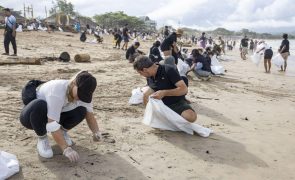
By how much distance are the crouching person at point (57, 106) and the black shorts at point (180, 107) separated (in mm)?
1509

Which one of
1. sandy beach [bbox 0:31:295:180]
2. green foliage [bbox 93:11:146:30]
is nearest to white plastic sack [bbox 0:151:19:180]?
sandy beach [bbox 0:31:295:180]

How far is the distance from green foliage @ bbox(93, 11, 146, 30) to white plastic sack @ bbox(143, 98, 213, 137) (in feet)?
236

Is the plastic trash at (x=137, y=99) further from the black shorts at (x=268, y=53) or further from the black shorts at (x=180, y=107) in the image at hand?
the black shorts at (x=268, y=53)

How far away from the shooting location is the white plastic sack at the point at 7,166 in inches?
123

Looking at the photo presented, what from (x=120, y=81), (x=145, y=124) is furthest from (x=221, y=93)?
(x=145, y=124)

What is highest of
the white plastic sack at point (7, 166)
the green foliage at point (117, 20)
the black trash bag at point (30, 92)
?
the green foliage at point (117, 20)

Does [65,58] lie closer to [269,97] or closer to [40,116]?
[269,97]

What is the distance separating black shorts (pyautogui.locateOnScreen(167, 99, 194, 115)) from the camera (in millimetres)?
4766

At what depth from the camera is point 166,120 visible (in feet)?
15.4

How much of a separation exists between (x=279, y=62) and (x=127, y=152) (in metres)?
12.0

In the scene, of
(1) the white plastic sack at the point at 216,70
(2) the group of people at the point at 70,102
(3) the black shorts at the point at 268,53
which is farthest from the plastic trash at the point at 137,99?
(3) the black shorts at the point at 268,53

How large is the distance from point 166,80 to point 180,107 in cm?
45

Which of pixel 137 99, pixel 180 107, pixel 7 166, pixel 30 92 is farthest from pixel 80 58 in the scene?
pixel 7 166

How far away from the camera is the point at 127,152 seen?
401 centimetres
